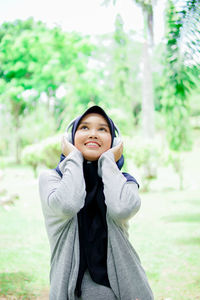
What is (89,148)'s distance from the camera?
1.36 m

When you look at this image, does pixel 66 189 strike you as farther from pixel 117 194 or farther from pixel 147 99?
pixel 147 99

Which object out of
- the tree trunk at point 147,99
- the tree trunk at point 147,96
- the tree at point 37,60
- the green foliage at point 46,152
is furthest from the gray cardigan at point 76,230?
the tree at point 37,60

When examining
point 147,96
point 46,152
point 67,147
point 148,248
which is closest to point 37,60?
point 147,96

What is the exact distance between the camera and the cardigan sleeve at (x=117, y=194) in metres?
1.17

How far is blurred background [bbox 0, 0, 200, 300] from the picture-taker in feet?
8.86

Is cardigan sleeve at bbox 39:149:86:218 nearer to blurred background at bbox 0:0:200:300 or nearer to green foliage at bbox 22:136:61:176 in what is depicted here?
blurred background at bbox 0:0:200:300

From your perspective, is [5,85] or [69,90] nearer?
[69,90]

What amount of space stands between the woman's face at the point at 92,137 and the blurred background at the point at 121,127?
1.29 meters

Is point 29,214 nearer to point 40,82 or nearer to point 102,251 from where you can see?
point 102,251

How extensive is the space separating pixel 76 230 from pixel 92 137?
0.39 metres

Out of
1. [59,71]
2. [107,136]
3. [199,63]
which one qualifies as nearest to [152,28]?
[199,63]

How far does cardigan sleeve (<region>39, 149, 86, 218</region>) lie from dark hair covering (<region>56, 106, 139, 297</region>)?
3.4 inches

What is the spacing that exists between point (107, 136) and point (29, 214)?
494 centimetres

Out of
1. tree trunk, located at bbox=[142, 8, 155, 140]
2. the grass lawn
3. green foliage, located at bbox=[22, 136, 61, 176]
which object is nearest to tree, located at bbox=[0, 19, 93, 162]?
tree trunk, located at bbox=[142, 8, 155, 140]
